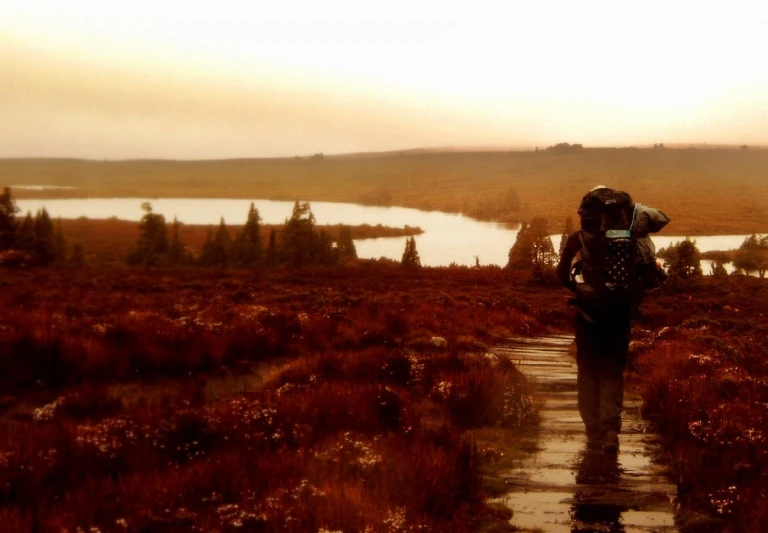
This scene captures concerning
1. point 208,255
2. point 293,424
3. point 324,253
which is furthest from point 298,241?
point 293,424

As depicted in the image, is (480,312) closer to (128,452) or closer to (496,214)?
(128,452)

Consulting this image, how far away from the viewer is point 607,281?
4.60 m

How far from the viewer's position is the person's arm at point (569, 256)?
480 centimetres

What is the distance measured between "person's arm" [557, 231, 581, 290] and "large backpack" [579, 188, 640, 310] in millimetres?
147

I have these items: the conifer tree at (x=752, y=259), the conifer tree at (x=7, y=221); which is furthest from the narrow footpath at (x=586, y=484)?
the conifer tree at (x=752, y=259)

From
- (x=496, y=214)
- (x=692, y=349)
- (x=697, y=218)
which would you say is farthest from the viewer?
(x=496, y=214)

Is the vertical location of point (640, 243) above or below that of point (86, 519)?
above

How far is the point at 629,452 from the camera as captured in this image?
496cm

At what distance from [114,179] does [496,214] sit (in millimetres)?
58814

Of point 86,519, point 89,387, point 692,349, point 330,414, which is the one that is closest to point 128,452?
point 86,519

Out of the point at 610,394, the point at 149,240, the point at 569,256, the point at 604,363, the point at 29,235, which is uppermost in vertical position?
the point at 29,235

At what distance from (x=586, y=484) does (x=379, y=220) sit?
89129mm

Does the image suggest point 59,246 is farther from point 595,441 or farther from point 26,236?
point 595,441

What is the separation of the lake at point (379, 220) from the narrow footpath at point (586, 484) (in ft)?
131
